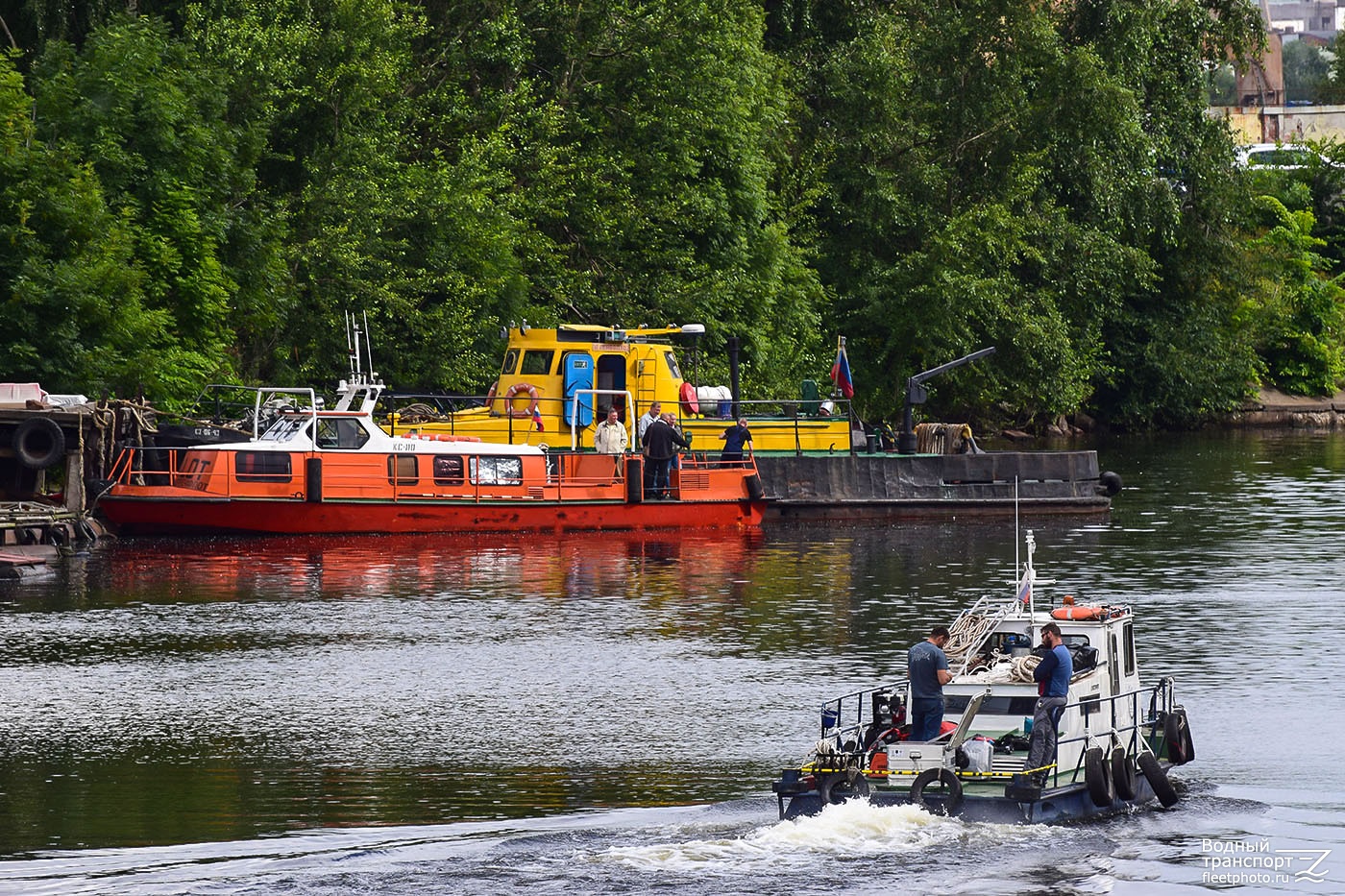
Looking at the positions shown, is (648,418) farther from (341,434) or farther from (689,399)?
(341,434)

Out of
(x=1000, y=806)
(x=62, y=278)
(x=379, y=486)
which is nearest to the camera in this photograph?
(x=1000, y=806)

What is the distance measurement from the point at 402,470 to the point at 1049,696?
74.5 feet

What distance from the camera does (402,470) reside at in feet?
128

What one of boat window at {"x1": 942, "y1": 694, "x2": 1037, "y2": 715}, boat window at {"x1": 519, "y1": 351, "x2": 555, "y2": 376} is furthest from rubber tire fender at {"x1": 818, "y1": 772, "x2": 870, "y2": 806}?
boat window at {"x1": 519, "y1": 351, "x2": 555, "y2": 376}

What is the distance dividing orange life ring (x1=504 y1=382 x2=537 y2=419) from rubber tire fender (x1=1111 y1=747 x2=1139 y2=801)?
2425cm

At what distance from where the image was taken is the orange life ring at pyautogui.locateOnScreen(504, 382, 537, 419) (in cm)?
4178

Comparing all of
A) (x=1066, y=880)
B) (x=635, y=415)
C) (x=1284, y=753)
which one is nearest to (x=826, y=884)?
(x=1066, y=880)

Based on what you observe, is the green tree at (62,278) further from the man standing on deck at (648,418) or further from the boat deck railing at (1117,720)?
the boat deck railing at (1117,720)

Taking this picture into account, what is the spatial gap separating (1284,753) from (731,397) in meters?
25.2

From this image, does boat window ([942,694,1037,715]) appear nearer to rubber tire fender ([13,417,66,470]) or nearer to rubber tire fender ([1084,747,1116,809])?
rubber tire fender ([1084,747,1116,809])

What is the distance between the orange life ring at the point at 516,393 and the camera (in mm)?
Answer: 41781

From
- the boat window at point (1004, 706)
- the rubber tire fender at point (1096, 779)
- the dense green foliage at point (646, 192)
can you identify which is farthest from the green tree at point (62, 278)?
the rubber tire fender at point (1096, 779)

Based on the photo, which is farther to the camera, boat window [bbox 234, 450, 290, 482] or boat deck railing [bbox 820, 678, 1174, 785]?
boat window [bbox 234, 450, 290, 482]

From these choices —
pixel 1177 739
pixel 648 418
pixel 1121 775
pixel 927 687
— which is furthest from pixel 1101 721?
pixel 648 418
